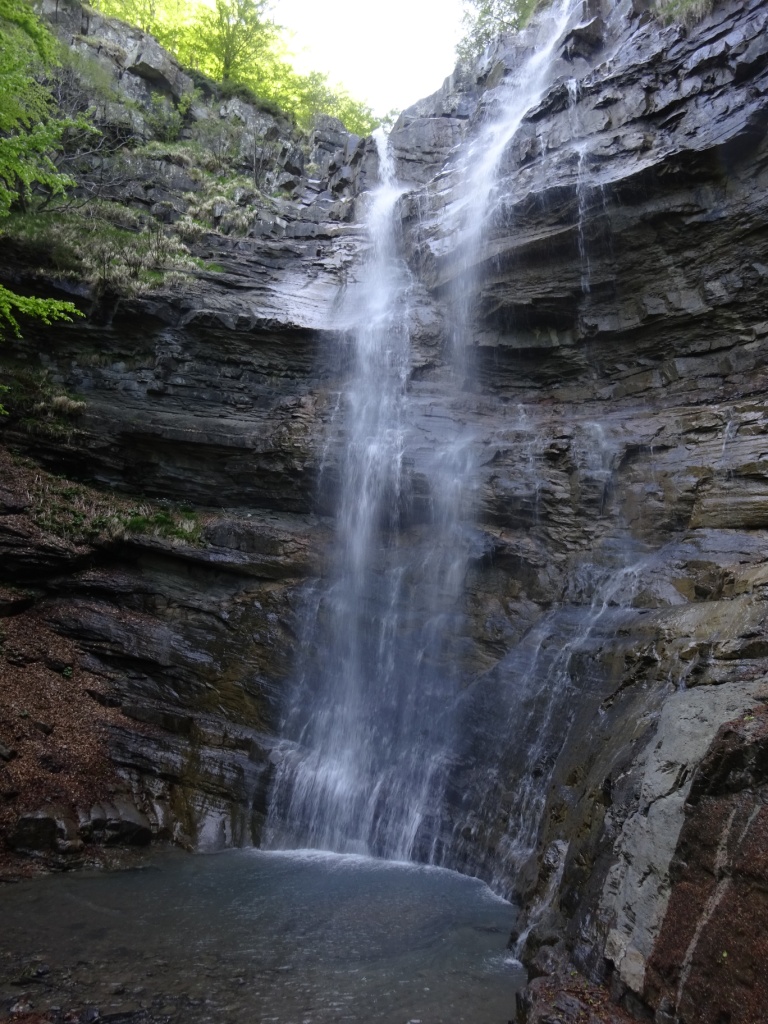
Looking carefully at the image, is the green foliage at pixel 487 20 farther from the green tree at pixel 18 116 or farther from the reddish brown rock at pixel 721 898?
the reddish brown rock at pixel 721 898

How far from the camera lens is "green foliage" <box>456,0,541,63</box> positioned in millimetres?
25547

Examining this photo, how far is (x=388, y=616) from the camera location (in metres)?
12.4

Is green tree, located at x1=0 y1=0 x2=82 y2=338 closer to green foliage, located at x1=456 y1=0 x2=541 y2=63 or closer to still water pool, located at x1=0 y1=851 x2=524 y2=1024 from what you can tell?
still water pool, located at x1=0 y1=851 x2=524 y2=1024

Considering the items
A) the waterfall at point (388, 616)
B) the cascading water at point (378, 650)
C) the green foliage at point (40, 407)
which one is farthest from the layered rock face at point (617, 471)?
the green foliage at point (40, 407)

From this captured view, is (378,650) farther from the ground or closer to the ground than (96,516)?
closer to the ground

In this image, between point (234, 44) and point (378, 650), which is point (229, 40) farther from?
point (378, 650)

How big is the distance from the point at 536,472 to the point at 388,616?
3982 millimetres

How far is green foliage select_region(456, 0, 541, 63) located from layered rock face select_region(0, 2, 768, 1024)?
31.7 ft

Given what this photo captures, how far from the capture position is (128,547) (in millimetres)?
13734

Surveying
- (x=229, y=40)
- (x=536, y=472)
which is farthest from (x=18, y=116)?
(x=229, y=40)

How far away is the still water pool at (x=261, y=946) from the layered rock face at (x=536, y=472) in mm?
712

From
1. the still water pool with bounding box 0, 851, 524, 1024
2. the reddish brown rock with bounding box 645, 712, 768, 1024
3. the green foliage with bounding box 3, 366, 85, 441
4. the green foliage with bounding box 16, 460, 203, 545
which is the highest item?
the green foliage with bounding box 3, 366, 85, 441

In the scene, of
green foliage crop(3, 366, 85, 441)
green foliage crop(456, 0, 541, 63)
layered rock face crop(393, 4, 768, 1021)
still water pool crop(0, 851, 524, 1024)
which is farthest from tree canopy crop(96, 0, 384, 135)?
still water pool crop(0, 851, 524, 1024)

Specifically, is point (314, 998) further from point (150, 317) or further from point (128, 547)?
point (150, 317)
